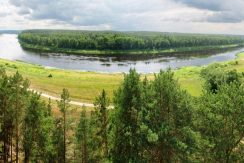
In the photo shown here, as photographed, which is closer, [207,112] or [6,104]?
[207,112]

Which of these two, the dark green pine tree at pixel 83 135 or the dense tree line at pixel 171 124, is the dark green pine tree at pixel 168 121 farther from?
the dark green pine tree at pixel 83 135

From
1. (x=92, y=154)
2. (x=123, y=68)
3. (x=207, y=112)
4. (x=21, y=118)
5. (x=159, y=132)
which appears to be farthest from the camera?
(x=123, y=68)

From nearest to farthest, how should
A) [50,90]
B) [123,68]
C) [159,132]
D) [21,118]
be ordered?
[159,132]
[21,118]
[50,90]
[123,68]

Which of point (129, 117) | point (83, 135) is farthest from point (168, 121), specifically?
point (83, 135)

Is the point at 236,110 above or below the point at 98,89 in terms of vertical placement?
above

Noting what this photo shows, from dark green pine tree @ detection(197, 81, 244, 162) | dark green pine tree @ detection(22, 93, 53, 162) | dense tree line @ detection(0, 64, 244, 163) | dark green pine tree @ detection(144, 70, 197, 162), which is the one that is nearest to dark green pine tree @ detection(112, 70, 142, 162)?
dense tree line @ detection(0, 64, 244, 163)

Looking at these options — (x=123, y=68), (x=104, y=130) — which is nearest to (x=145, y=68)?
(x=123, y=68)

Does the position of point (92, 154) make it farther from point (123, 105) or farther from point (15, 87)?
point (15, 87)

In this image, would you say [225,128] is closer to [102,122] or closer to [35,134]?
[102,122]

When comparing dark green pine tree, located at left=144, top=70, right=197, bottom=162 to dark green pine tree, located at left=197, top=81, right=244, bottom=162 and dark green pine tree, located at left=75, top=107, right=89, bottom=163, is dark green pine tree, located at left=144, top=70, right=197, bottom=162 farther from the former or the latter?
dark green pine tree, located at left=75, top=107, right=89, bottom=163
